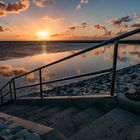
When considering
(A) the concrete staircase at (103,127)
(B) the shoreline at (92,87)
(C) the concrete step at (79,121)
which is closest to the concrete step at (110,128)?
(A) the concrete staircase at (103,127)

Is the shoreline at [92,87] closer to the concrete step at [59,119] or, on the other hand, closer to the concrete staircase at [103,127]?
the concrete step at [59,119]

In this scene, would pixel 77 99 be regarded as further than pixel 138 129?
Yes

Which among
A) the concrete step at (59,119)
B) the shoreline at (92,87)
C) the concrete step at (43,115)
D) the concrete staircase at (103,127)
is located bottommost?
the shoreline at (92,87)

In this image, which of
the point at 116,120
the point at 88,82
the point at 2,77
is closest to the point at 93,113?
the point at 116,120

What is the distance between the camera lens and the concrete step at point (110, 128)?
1749 mm

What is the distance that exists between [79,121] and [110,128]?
2.10 feet

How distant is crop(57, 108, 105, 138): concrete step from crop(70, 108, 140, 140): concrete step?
361 millimetres

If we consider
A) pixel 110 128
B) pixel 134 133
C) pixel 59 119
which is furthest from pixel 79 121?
pixel 134 133

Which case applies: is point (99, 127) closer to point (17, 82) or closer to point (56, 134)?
point (56, 134)

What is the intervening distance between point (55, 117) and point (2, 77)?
1052 centimetres

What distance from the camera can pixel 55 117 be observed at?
2932mm

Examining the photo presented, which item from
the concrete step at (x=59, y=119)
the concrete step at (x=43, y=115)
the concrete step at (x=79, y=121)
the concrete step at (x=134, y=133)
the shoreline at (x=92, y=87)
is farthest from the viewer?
the shoreline at (x=92, y=87)

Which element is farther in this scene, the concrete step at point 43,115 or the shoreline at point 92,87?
the shoreline at point 92,87

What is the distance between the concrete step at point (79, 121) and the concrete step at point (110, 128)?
36 centimetres
